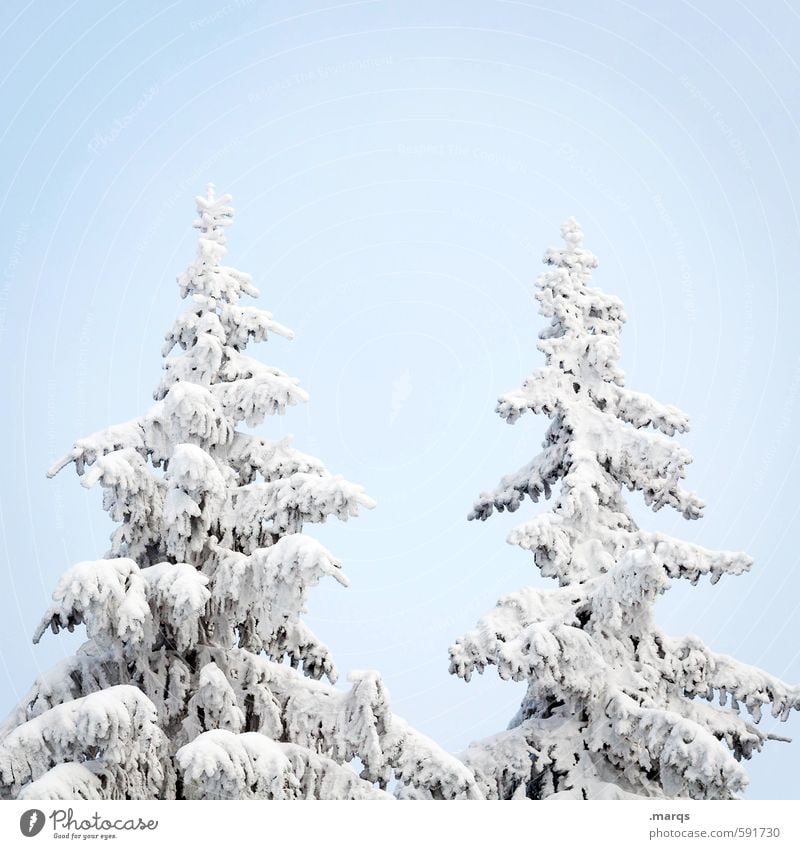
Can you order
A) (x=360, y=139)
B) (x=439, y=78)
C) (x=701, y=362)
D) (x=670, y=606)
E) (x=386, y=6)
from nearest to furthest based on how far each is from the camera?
1. (x=670, y=606)
2. (x=386, y=6)
3. (x=701, y=362)
4. (x=439, y=78)
5. (x=360, y=139)

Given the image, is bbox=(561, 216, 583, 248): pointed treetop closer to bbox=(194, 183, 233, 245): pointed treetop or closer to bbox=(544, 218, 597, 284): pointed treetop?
bbox=(544, 218, 597, 284): pointed treetop

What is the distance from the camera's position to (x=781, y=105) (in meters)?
82.7

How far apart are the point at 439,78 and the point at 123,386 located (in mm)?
66543

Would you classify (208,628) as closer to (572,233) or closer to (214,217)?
(214,217)

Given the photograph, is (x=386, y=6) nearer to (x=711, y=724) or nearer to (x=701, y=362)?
(x=701, y=362)

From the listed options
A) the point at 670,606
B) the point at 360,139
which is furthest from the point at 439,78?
the point at 670,606

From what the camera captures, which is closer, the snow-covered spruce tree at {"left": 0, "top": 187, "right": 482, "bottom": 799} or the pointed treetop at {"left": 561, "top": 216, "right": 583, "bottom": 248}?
the snow-covered spruce tree at {"left": 0, "top": 187, "right": 482, "bottom": 799}

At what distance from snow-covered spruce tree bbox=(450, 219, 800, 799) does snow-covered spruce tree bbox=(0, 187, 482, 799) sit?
2365 millimetres

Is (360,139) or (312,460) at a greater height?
(360,139)
